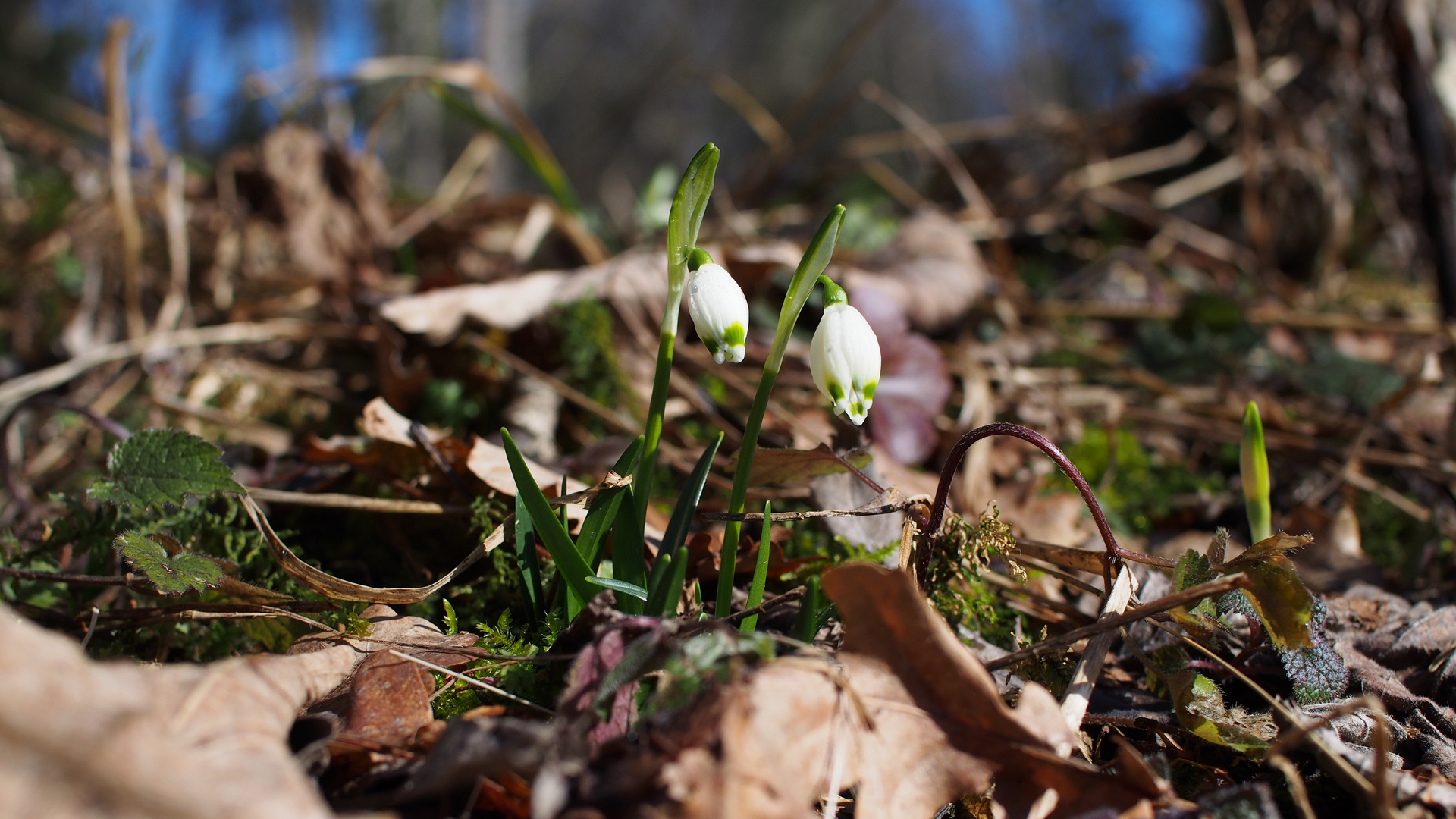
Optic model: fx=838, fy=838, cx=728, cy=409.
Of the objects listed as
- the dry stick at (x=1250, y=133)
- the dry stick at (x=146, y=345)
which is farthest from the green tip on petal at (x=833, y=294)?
the dry stick at (x=1250, y=133)

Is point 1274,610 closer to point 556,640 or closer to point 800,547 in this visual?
point 800,547

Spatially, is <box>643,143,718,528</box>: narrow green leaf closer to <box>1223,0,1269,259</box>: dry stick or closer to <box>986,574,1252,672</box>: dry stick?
<box>986,574,1252,672</box>: dry stick

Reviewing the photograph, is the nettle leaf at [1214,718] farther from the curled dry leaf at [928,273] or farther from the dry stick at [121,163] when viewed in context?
the dry stick at [121,163]

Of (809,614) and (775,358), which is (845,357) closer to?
(775,358)

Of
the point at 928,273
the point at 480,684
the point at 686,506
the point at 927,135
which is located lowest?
the point at 480,684

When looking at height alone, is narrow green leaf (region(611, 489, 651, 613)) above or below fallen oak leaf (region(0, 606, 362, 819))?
above

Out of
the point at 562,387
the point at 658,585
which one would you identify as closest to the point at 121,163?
the point at 562,387

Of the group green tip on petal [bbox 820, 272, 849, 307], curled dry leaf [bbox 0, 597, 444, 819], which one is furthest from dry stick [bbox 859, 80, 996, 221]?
curled dry leaf [bbox 0, 597, 444, 819]
